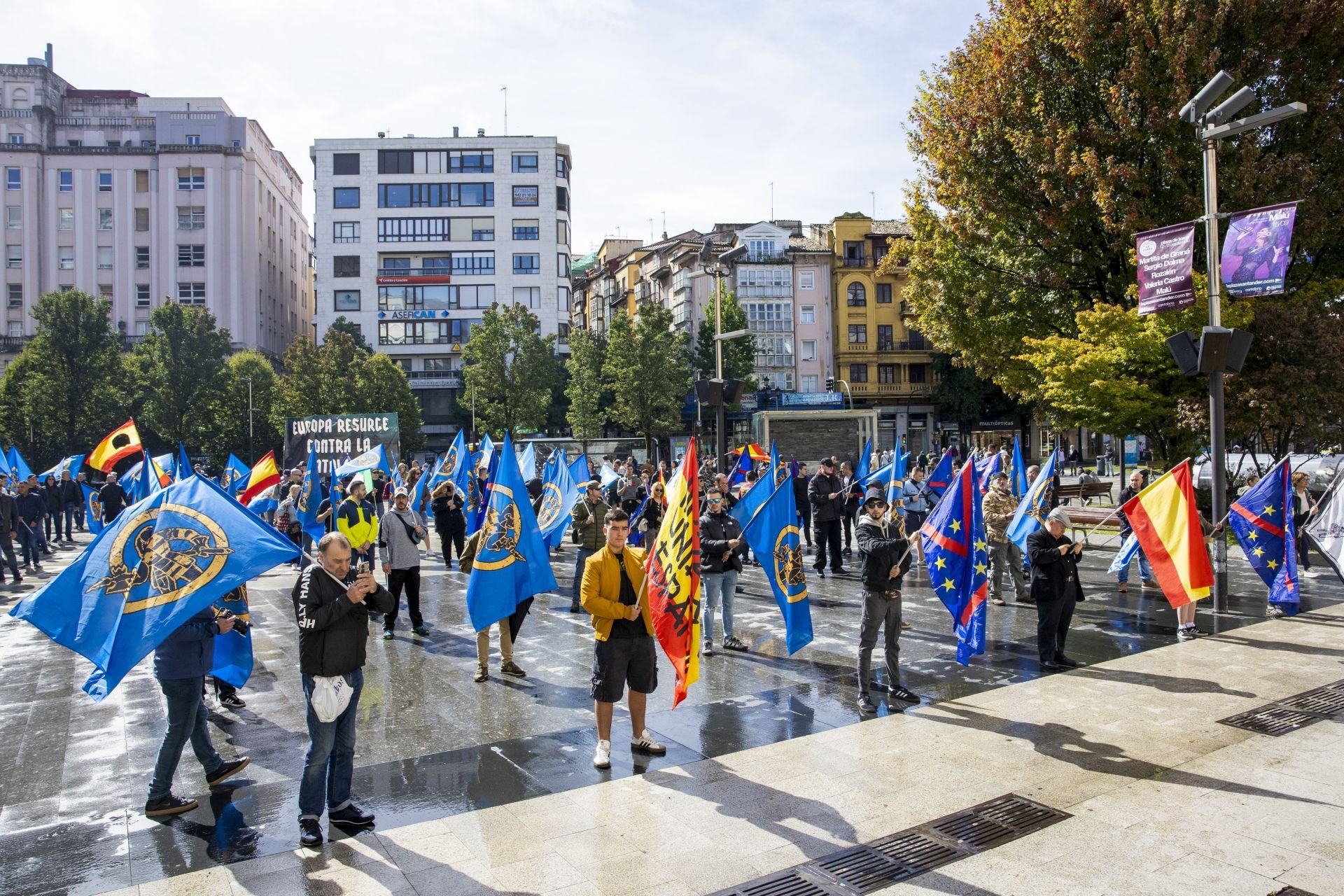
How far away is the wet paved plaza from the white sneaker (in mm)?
73

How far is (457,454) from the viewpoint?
20.6 m

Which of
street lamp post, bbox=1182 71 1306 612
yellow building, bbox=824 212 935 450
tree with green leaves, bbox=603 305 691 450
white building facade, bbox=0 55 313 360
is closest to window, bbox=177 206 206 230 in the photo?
white building facade, bbox=0 55 313 360

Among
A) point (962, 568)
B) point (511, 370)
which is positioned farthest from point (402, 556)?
point (511, 370)

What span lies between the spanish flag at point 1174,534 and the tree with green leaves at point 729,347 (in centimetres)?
4735

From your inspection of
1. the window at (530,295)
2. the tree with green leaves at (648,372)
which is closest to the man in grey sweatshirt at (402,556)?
the tree with green leaves at (648,372)

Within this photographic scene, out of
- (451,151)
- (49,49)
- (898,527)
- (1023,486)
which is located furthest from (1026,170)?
(49,49)

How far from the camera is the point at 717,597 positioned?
10641 mm

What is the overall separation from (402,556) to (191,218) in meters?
67.2

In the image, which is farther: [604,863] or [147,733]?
[147,733]

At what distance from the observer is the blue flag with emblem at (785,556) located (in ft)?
31.7

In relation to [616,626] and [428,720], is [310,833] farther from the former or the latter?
[428,720]

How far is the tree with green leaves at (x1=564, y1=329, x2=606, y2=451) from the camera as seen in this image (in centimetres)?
5847

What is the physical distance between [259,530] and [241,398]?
5292 centimetres

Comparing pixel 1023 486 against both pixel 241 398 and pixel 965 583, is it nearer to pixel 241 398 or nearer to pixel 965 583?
pixel 965 583
